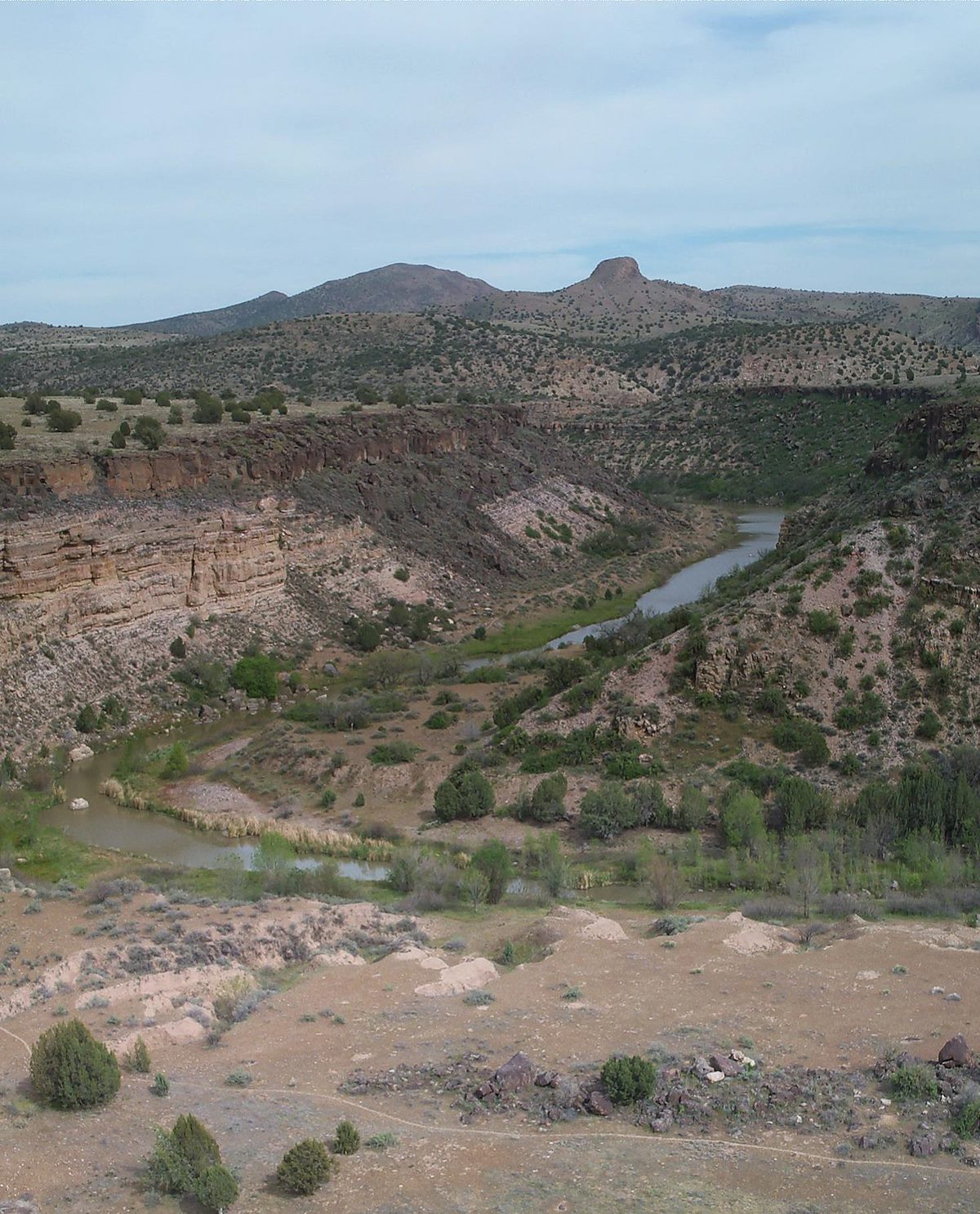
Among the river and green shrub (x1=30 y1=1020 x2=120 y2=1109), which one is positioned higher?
green shrub (x1=30 y1=1020 x2=120 y2=1109)

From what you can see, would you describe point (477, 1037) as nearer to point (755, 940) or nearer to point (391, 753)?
point (755, 940)

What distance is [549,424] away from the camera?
90.2 m

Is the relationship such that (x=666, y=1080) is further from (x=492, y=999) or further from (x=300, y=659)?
(x=300, y=659)

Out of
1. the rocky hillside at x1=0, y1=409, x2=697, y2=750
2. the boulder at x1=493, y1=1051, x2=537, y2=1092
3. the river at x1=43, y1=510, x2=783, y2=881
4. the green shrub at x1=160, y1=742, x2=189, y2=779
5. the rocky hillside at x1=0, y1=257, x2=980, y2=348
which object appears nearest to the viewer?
the boulder at x1=493, y1=1051, x2=537, y2=1092

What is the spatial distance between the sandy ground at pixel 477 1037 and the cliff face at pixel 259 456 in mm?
18940

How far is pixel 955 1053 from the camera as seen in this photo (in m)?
12.7

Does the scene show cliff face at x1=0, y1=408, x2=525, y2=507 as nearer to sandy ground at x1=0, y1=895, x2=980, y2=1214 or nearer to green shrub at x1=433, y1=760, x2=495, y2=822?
green shrub at x1=433, y1=760, x2=495, y2=822

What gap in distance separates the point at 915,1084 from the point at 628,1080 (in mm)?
2842

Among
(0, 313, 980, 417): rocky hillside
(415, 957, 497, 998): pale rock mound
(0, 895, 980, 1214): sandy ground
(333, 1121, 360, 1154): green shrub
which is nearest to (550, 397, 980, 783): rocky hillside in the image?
(0, 895, 980, 1214): sandy ground

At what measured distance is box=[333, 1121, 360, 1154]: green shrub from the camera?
11234 mm

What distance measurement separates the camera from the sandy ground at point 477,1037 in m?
10.7

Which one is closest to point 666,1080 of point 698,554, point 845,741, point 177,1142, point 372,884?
point 177,1142

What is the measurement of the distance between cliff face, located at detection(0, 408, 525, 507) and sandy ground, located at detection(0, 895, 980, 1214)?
18.9m

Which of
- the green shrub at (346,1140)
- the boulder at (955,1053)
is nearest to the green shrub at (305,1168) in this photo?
the green shrub at (346,1140)
